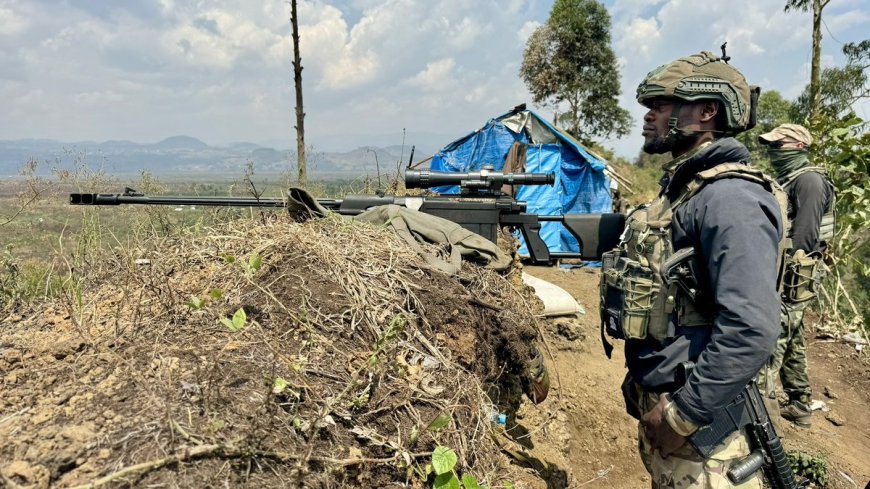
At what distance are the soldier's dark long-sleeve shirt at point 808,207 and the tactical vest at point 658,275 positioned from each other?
238 centimetres

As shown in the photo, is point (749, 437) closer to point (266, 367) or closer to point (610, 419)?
point (266, 367)

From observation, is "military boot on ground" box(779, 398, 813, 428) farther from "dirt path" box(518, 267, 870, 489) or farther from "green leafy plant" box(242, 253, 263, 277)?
"green leafy plant" box(242, 253, 263, 277)

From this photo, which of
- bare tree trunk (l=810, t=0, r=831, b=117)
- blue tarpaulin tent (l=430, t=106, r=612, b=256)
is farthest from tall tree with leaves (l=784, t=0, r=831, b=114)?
blue tarpaulin tent (l=430, t=106, r=612, b=256)

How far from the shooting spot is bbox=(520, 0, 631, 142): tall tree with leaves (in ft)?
75.0

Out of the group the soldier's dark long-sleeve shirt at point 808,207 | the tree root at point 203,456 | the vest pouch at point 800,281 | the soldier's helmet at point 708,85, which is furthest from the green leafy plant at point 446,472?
the soldier's dark long-sleeve shirt at point 808,207

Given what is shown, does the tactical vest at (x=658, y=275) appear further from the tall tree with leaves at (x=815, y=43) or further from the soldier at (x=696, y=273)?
the tall tree with leaves at (x=815, y=43)

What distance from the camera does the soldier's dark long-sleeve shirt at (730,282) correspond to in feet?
5.88

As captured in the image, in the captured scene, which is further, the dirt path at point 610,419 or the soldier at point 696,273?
the dirt path at point 610,419

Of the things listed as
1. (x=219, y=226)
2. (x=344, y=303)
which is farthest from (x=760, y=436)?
(x=219, y=226)

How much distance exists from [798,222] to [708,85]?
2684 mm

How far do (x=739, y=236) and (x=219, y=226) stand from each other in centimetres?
270

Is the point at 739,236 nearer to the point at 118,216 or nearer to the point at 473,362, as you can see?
the point at 473,362

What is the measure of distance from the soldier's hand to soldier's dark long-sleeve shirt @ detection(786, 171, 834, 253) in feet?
9.26

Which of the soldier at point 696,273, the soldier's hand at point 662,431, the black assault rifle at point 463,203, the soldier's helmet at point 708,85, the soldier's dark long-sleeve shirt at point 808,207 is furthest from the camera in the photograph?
the soldier's dark long-sleeve shirt at point 808,207
